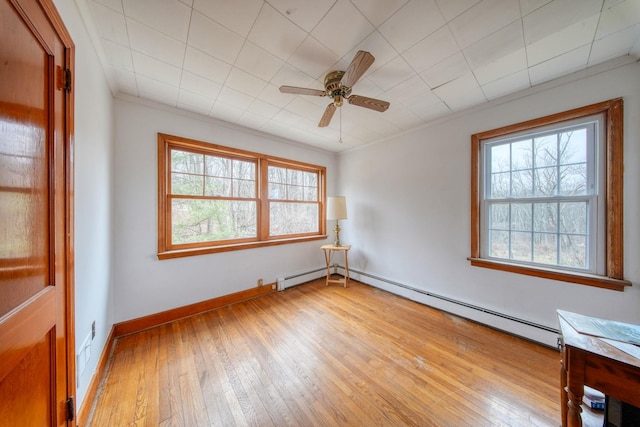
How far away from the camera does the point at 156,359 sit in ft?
5.87

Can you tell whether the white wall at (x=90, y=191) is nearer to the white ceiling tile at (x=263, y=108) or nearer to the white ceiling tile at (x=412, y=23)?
the white ceiling tile at (x=263, y=108)

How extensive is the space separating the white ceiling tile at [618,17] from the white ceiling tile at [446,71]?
2.30ft

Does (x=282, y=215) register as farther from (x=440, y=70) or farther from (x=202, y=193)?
(x=440, y=70)

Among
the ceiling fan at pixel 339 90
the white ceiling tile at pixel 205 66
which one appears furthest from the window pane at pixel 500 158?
the white ceiling tile at pixel 205 66

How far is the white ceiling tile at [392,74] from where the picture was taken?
1.69 m

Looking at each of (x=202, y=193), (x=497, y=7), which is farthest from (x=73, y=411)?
(x=497, y=7)

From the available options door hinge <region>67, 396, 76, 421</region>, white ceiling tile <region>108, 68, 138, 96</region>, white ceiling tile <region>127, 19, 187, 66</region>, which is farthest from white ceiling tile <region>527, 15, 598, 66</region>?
door hinge <region>67, 396, 76, 421</region>

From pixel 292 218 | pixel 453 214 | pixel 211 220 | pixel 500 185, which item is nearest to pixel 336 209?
pixel 292 218

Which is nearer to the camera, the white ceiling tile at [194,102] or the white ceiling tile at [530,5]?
the white ceiling tile at [530,5]

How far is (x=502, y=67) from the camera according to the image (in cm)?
175

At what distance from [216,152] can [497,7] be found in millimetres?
2915

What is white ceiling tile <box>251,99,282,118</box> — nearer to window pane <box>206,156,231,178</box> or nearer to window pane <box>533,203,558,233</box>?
window pane <box>206,156,231,178</box>

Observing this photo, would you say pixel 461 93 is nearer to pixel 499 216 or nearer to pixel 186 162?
pixel 499 216

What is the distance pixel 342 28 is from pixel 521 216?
246cm
